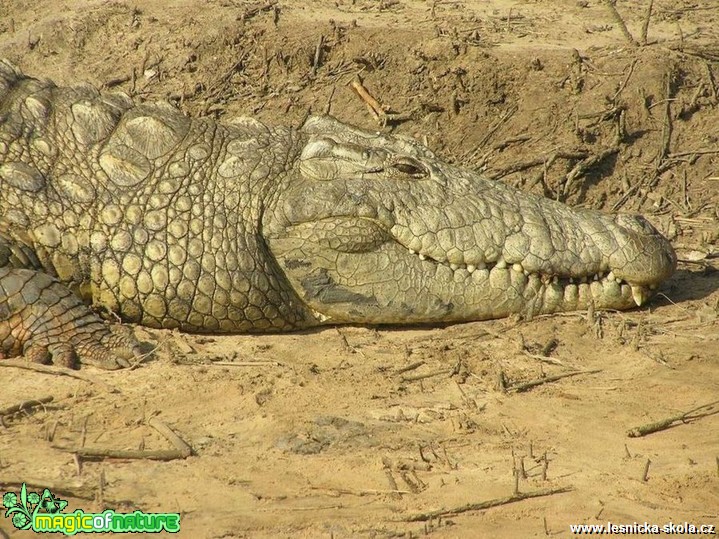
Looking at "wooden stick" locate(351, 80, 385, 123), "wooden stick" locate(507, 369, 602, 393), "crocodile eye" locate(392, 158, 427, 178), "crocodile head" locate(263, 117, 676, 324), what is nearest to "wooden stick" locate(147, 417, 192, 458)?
"crocodile head" locate(263, 117, 676, 324)

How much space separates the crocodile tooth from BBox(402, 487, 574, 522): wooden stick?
2.07m

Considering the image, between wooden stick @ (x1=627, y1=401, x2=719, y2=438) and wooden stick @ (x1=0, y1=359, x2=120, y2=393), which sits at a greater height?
wooden stick @ (x1=0, y1=359, x2=120, y2=393)

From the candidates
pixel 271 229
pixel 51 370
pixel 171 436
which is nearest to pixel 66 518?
pixel 171 436

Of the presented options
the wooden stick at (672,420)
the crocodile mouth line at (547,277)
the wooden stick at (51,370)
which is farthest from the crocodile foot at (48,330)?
the wooden stick at (672,420)

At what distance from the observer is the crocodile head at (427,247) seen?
5512 mm

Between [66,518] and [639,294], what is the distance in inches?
138

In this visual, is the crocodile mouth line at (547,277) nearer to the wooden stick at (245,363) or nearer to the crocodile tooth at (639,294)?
the crocodile tooth at (639,294)

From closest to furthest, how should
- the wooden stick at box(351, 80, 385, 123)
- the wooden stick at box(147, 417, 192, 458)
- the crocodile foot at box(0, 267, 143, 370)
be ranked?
1. the wooden stick at box(147, 417, 192, 458)
2. the crocodile foot at box(0, 267, 143, 370)
3. the wooden stick at box(351, 80, 385, 123)

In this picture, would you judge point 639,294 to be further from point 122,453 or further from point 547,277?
point 122,453

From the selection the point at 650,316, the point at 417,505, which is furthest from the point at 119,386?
the point at 650,316

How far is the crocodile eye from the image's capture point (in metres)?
5.68

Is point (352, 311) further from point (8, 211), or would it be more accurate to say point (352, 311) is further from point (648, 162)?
point (648, 162)

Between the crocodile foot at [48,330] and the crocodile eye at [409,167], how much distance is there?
1717mm

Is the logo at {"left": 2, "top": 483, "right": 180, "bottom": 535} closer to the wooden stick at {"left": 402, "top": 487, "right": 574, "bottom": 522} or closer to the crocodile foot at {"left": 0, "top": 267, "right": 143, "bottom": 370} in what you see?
the wooden stick at {"left": 402, "top": 487, "right": 574, "bottom": 522}
